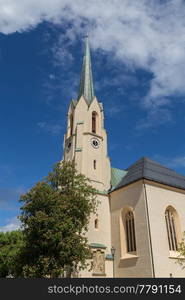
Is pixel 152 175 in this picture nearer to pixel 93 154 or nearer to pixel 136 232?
pixel 136 232

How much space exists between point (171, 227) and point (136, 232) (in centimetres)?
443

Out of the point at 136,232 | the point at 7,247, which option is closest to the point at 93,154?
the point at 136,232

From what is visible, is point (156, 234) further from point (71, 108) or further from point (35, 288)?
point (71, 108)

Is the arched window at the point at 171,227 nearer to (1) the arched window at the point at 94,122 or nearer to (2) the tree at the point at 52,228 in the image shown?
(2) the tree at the point at 52,228

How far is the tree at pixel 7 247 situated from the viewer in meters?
38.5

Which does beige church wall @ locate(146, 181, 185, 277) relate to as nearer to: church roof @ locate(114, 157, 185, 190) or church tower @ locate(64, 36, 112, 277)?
church roof @ locate(114, 157, 185, 190)

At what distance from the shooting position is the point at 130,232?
1090 inches

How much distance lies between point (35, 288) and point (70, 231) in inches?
415

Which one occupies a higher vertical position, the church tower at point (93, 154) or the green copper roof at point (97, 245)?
the church tower at point (93, 154)

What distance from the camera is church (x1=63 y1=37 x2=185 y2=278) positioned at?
24.9 m

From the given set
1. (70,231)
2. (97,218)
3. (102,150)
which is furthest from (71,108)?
(70,231)

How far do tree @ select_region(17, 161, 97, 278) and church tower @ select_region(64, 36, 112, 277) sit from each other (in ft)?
21.7

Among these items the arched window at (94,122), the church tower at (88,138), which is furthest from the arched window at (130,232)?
the arched window at (94,122)

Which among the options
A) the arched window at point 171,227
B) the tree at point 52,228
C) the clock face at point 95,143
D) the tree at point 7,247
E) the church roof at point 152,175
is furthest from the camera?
the tree at point 7,247
